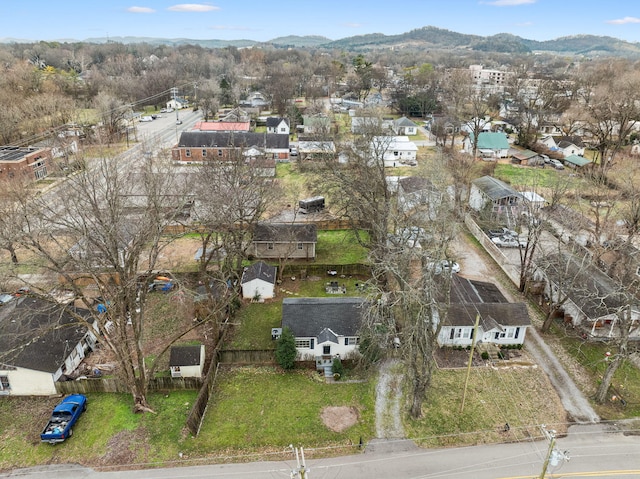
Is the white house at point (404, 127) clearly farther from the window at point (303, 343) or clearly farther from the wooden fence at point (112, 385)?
the wooden fence at point (112, 385)

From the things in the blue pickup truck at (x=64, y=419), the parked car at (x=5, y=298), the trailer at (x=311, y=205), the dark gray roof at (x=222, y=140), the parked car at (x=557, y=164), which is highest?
the dark gray roof at (x=222, y=140)

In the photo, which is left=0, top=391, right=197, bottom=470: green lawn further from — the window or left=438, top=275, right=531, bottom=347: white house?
left=438, top=275, right=531, bottom=347: white house

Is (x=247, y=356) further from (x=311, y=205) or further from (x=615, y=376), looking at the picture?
(x=311, y=205)

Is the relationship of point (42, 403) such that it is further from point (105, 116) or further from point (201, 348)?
point (105, 116)

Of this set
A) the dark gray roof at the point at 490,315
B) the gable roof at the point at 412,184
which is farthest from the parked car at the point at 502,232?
the dark gray roof at the point at 490,315

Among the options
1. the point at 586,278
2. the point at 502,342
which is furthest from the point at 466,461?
the point at 586,278

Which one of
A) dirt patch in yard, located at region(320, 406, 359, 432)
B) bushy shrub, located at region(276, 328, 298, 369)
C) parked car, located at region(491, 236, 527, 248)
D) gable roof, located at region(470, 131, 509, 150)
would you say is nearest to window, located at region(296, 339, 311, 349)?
bushy shrub, located at region(276, 328, 298, 369)
